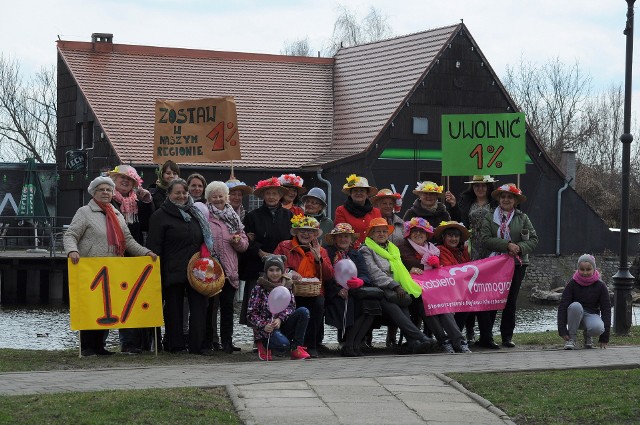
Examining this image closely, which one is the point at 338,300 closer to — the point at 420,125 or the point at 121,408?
the point at 121,408

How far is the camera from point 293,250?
15.1m

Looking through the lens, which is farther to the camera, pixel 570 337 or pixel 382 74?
pixel 382 74

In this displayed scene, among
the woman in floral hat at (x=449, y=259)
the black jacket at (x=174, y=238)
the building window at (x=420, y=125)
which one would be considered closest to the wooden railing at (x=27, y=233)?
the building window at (x=420, y=125)

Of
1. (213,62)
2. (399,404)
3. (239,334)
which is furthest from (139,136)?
(399,404)

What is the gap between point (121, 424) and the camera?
9922mm

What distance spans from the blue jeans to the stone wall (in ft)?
119

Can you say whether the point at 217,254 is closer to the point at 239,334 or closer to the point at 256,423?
the point at 256,423

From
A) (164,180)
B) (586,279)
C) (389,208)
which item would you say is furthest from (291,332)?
(586,279)

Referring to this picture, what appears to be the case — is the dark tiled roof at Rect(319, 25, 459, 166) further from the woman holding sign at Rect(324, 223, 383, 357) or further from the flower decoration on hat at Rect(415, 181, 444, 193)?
the woman holding sign at Rect(324, 223, 383, 357)

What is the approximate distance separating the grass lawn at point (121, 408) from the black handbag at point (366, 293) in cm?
422

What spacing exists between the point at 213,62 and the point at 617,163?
38.5m

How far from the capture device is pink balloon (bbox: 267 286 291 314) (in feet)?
47.3

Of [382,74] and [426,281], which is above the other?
[382,74]

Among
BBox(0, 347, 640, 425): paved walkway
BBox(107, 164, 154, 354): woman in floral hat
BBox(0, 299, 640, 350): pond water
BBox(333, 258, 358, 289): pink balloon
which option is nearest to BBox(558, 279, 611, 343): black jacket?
BBox(0, 347, 640, 425): paved walkway
